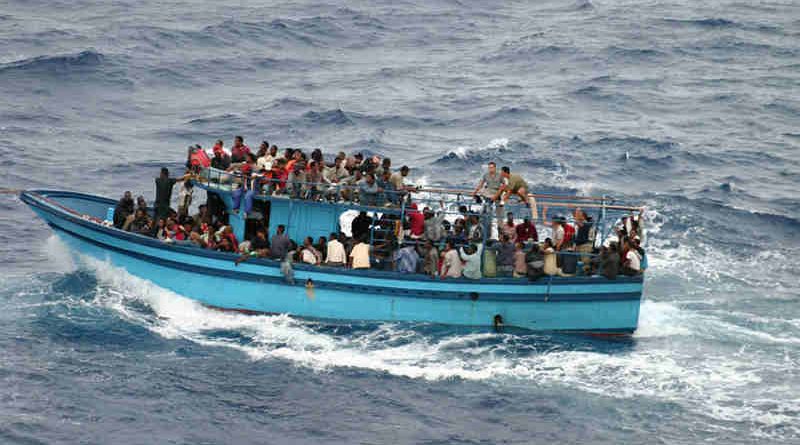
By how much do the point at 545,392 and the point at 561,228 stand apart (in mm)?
5143

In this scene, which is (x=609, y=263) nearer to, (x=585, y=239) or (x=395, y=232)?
(x=585, y=239)

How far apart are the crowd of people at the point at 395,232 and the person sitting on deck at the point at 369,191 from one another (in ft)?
0.09

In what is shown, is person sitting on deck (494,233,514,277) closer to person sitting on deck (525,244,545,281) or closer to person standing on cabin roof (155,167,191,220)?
person sitting on deck (525,244,545,281)

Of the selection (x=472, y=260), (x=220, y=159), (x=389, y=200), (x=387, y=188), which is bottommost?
(x=472, y=260)

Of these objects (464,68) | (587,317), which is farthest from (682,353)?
(464,68)

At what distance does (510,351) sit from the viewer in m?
27.0

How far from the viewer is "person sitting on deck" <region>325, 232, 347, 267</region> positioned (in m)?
28.0

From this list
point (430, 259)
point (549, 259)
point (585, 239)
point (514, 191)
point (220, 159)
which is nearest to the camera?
point (549, 259)

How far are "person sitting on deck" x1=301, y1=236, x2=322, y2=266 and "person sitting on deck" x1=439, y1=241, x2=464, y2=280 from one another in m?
3.43

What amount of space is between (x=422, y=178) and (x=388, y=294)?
1278cm

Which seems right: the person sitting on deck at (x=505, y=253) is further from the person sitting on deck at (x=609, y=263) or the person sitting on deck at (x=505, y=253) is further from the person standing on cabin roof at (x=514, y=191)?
the person sitting on deck at (x=609, y=263)

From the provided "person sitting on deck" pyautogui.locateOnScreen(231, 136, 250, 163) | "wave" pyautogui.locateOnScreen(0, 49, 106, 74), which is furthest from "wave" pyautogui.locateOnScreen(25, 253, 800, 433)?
"wave" pyautogui.locateOnScreen(0, 49, 106, 74)

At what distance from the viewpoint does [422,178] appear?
40.2 m

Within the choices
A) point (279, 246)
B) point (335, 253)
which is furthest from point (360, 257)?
point (279, 246)
